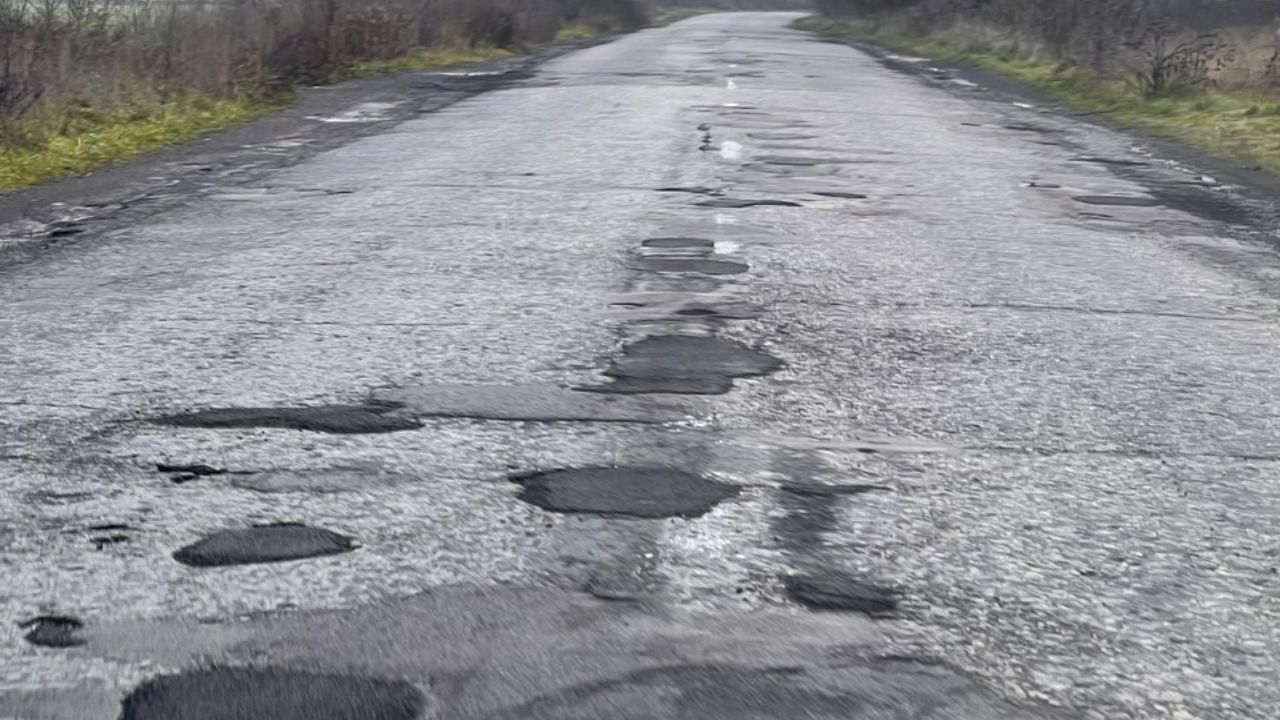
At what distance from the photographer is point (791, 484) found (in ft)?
16.7

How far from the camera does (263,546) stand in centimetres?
443

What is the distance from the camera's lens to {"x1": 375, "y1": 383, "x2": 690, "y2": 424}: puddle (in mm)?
5801

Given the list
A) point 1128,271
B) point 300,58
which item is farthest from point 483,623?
point 300,58

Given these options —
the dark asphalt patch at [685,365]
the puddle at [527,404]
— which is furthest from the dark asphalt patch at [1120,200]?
the puddle at [527,404]

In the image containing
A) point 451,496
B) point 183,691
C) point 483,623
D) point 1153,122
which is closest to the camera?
point 183,691

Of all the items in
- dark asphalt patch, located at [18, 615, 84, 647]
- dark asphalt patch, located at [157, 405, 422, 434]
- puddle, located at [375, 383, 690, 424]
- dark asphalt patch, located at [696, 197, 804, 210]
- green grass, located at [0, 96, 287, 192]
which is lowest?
green grass, located at [0, 96, 287, 192]

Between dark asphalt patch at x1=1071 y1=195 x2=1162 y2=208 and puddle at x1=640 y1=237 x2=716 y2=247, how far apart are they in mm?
3710

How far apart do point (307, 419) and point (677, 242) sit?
13.7 ft

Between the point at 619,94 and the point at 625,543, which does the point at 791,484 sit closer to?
the point at 625,543

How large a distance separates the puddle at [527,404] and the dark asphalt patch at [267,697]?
7.27 ft

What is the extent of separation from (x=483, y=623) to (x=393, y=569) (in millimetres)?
443

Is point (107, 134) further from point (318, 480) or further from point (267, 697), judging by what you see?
point (267, 697)

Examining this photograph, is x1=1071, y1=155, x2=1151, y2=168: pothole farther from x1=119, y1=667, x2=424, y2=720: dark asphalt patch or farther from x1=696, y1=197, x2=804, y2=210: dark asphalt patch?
x1=119, y1=667, x2=424, y2=720: dark asphalt patch

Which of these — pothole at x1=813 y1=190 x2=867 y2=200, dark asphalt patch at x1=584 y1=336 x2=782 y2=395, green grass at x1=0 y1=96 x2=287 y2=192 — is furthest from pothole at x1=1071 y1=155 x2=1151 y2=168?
dark asphalt patch at x1=584 y1=336 x2=782 y2=395
